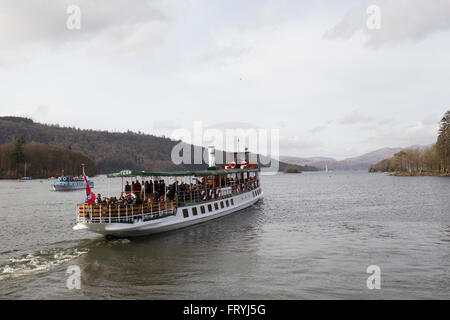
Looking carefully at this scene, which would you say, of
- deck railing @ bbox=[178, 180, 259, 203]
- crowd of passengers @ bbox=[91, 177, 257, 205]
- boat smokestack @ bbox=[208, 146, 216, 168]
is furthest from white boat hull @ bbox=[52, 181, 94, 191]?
crowd of passengers @ bbox=[91, 177, 257, 205]

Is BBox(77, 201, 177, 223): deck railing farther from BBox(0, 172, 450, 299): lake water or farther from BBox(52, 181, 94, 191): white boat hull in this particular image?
BBox(52, 181, 94, 191): white boat hull

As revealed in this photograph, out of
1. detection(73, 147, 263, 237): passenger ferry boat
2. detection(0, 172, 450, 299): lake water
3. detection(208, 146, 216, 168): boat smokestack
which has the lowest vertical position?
detection(0, 172, 450, 299): lake water

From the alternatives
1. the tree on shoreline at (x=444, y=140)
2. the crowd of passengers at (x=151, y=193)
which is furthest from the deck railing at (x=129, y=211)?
the tree on shoreline at (x=444, y=140)

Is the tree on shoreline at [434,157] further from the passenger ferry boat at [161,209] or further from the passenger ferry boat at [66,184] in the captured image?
the passenger ferry boat at [66,184]

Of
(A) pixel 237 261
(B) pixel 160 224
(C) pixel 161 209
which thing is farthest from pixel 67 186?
(A) pixel 237 261

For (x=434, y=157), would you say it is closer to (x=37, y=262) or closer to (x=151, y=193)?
(x=151, y=193)

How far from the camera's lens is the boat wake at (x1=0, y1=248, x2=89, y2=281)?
1919cm

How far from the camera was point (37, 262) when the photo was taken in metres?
21.5

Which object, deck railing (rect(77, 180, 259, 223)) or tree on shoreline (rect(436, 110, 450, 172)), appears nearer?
deck railing (rect(77, 180, 259, 223))

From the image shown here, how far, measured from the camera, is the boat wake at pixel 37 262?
63.0 ft

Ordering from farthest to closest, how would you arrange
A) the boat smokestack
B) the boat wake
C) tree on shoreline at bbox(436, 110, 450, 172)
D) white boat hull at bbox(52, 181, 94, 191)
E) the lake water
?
tree on shoreline at bbox(436, 110, 450, 172) → white boat hull at bbox(52, 181, 94, 191) → the boat smokestack → the boat wake → the lake water
